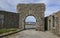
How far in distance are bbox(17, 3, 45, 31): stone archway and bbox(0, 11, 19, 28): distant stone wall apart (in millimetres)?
717

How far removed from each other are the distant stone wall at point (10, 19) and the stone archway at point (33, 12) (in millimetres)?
717

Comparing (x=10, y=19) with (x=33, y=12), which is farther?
(x=33, y=12)

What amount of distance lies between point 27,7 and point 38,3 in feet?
6.67

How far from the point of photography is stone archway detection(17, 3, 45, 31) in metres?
26.3

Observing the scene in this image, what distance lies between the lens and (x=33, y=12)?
1043 inches

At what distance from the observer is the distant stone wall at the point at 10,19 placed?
24009 mm

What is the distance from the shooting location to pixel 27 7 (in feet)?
86.9

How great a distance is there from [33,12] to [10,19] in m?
4.22

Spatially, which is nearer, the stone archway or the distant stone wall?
the distant stone wall

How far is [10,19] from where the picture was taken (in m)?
25.2

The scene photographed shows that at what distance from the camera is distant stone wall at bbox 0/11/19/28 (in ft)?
78.8

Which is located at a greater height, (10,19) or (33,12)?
(33,12)

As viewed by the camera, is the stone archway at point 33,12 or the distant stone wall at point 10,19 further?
the stone archway at point 33,12

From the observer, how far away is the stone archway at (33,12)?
26.3 metres
